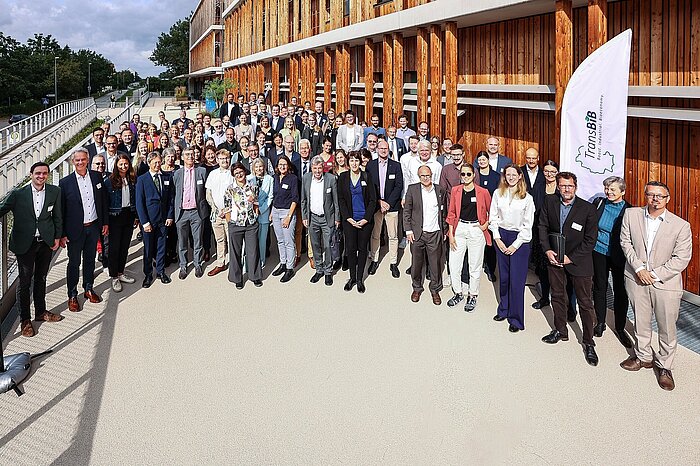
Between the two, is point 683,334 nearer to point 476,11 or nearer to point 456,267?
point 456,267

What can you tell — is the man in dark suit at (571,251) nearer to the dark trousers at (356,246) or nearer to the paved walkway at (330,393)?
the paved walkway at (330,393)

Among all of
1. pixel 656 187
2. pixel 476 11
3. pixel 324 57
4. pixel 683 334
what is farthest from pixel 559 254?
pixel 324 57

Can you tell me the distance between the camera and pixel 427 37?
520 inches

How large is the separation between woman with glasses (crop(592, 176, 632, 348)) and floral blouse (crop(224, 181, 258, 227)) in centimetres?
453

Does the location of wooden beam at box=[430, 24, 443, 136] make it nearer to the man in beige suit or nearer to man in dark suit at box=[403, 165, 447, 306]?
man in dark suit at box=[403, 165, 447, 306]

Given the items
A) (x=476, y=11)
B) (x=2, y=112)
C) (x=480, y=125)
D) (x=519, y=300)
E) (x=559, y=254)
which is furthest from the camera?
(x=2, y=112)

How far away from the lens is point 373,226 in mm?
8625

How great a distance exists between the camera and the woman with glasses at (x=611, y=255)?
589cm

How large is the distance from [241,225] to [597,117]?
487 cm

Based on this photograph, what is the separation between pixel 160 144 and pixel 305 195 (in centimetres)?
425

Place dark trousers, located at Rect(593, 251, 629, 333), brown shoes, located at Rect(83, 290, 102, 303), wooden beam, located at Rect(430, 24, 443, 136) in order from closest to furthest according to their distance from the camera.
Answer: dark trousers, located at Rect(593, 251, 629, 333)
brown shoes, located at Rect(83, 290, 102, 303)
wooden beam, located at Rect(430, 24, 443, 136)

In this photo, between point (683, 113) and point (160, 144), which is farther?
point (160, 144)

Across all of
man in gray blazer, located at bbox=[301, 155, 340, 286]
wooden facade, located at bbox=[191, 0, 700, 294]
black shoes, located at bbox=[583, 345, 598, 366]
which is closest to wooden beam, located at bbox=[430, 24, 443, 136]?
wooden facade, located at bbox=[191, 0, 700, 294]

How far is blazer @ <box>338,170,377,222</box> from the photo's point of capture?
26.6 ft
